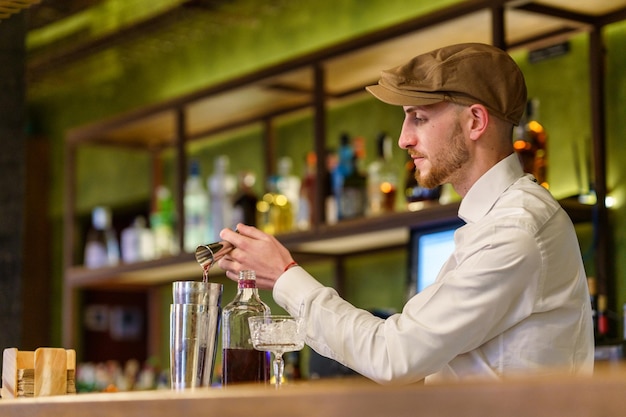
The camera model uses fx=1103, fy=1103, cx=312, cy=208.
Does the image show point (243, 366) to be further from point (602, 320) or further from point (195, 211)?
point (195, 211)

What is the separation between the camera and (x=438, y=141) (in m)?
1.86

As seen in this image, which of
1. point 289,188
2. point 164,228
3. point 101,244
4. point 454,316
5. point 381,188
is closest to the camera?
point 454,316

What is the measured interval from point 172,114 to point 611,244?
205 cm

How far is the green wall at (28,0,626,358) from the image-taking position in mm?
3207

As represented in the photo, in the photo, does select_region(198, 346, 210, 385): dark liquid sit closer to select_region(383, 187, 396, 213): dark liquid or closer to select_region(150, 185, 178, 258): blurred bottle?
select_region(383, 187, 396, 213): dark liquid

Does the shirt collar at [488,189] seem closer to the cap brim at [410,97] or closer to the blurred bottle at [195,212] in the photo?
the cap brim at [410,97]

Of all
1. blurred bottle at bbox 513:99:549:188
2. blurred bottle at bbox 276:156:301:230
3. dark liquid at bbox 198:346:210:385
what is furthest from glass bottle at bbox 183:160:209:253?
dark liquid at bbox 198:346:210:385

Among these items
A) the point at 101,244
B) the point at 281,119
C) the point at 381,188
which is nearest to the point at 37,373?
the point at 381,188

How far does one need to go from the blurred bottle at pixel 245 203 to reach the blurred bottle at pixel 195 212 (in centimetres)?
18

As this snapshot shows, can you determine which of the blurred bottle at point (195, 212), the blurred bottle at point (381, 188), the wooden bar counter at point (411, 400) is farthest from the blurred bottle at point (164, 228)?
the wooden bar counter at point (411, 400)

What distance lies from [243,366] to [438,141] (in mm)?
498

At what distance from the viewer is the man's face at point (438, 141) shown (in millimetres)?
1839

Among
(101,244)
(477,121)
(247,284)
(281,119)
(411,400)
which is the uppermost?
(281,119)

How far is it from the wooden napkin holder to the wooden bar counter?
0.71 m
